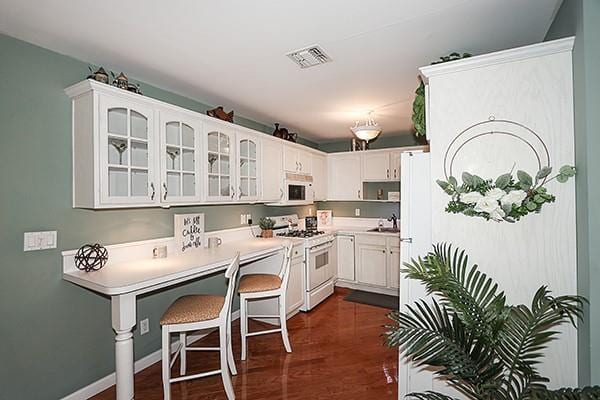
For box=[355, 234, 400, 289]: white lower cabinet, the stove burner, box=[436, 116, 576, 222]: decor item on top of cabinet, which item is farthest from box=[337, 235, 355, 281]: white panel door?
box=[436, 116, 576, 222]: decor item on top of cabinet

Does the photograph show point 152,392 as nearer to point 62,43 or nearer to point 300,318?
point 300,318

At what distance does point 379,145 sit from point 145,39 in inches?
156

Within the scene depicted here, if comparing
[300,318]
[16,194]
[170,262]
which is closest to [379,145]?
[300,318]

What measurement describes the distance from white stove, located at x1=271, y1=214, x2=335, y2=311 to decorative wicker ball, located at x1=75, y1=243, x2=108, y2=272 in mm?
2215

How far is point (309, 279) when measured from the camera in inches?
152

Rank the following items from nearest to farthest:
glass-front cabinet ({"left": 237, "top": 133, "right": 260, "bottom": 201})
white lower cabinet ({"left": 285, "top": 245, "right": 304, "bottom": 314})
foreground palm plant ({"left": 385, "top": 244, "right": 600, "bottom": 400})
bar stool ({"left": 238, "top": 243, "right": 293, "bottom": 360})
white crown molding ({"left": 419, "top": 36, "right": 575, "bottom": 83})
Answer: foreground palm plant ({"left": 385, "top": 244, "right": 600, "bottom": 400}) → white crown molding ({"left": 419, "top": 36, "right": 575, "bottom": 83}) → bar stool ({"left": 238, "top": 243, "right": 293, "bottom": 360}) → glass-front cabinet ({"left": 237, "top": 133, "right": 260, "bottom": 201}) → white lower cabinet ({"left": 285, "top": 245, "right": 304, "bottom": 314})

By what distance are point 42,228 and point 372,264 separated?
3839 mm

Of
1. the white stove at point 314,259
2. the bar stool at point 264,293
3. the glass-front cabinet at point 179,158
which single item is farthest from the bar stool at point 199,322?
the white stove at point 314,259

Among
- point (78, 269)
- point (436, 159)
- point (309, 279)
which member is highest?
point (436, 159)

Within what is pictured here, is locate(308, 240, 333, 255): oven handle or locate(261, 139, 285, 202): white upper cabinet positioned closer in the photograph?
locate(261, 139, 285, 202): white upper cabinet

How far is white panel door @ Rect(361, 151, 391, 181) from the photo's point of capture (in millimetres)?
4707

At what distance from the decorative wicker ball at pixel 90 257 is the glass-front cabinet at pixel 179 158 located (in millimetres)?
575

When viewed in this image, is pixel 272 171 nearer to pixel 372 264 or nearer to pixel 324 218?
pixel 324 218

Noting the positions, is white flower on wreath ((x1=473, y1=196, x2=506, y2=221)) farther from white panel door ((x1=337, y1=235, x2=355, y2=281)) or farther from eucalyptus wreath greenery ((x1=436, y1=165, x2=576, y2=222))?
white panel door ((x1=337, y1=235, x2=355, y2=281))
